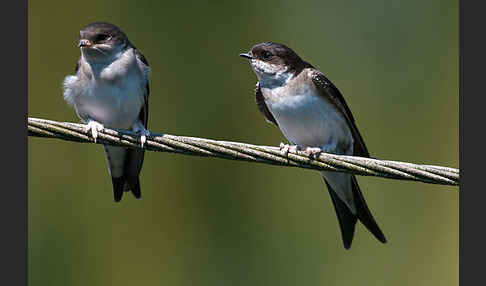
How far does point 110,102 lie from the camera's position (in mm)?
3902

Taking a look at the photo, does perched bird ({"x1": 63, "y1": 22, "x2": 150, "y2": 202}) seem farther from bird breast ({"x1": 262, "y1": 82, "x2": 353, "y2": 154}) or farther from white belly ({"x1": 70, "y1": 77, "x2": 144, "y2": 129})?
bird breast ({"x1": 262, "y1": 82, "x2": 353, "y2": 154})

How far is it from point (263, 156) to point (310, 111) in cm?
110

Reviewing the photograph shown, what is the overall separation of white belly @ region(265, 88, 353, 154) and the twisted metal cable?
89 cm

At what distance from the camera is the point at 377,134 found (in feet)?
19.3

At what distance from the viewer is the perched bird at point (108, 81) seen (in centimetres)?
389

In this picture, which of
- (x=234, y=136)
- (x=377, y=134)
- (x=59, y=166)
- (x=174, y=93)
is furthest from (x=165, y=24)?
(x=377, y=134)

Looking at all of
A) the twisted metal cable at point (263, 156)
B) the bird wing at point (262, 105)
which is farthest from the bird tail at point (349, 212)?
the twisted metal cable at point (263, 156)

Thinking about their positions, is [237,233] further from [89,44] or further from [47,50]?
[89,44]

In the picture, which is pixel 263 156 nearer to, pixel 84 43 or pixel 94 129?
pixel 94 129

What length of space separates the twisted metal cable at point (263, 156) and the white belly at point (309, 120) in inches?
35.0

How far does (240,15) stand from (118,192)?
2.87 meters

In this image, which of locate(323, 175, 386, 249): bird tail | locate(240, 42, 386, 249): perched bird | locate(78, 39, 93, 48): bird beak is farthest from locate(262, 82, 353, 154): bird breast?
locate(78, 39, 93, 48): bird beak

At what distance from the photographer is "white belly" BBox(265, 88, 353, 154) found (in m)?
3.96

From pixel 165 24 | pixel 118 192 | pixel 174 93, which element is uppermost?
pixel 165 24
